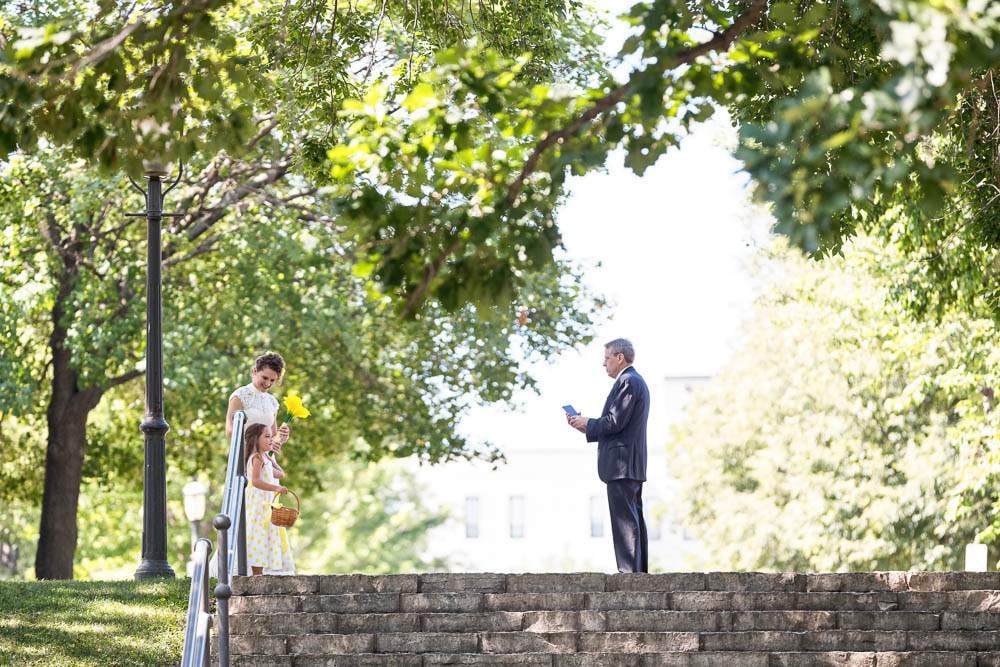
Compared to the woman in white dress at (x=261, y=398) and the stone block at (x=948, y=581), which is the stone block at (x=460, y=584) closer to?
the woman in white dress at (x=261, y=398)

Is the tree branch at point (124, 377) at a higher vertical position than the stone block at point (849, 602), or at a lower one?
higher

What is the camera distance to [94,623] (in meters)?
9.90

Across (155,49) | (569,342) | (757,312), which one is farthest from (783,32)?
(757,312)

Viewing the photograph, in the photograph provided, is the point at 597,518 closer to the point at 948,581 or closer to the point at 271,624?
the point at 948,581

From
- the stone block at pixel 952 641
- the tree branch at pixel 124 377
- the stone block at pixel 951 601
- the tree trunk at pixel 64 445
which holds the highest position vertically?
the tree branch at pixel 124 377

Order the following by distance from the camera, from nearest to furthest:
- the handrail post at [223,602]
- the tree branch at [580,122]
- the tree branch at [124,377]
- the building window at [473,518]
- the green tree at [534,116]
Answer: the green tree at [534,116], the tree branch at [580,122], the handrail post at [223,602], the tree branch at [124,377], the building window at [473,518]

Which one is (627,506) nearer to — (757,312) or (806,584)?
(806,584)

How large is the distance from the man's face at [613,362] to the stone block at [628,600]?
6.32ft

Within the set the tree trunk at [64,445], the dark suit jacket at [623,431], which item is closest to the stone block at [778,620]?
the dark suit jacket at [623,431]

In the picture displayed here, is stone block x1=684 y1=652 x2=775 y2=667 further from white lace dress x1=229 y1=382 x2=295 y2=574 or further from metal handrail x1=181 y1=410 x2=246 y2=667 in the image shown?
white lace dress x1=229 y1=382 x2=295 y2=574

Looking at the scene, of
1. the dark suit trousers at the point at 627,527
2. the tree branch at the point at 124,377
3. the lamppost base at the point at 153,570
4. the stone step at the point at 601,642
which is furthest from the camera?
the tree branch at the point at 124,377

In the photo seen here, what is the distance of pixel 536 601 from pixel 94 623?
3003 millimetres

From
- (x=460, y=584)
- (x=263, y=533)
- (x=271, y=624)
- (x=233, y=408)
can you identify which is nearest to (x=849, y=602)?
(x=460, y=584)

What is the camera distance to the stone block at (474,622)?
9094 millimetres
